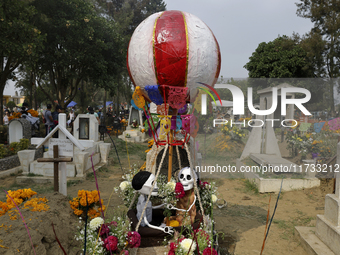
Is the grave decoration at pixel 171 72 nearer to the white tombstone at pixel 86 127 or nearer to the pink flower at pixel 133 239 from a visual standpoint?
the pink flower at pixel 133 239

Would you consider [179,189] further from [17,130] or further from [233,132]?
[17,130]

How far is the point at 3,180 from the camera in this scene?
8.26 metres

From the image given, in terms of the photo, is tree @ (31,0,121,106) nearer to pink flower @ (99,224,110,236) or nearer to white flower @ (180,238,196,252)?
pink flower @ (99,224,110,236)

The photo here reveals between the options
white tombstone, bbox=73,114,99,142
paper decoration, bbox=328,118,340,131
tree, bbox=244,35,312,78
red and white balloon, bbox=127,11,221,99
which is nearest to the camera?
red and white balloon, bbox=127,11,221,99

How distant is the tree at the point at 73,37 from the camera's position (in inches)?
567

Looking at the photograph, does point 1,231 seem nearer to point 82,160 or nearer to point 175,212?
point 175,212

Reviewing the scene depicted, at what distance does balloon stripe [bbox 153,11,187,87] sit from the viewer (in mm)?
3500

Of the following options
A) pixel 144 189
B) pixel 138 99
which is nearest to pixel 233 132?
pixel 138 99

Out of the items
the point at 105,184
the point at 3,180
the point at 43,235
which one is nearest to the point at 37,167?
the point at 3,180

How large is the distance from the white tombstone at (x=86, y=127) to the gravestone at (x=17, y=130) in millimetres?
1974

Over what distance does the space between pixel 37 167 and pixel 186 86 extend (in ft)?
23.1

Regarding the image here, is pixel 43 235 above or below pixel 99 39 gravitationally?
below

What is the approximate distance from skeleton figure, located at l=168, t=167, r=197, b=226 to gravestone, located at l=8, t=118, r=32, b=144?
9.16 metres

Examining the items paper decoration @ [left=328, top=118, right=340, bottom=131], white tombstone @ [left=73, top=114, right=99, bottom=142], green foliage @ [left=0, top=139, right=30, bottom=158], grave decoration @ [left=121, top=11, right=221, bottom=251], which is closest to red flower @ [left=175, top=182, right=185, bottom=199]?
grave decoration @ [left=121, top=11, right=221, bottom=251]
